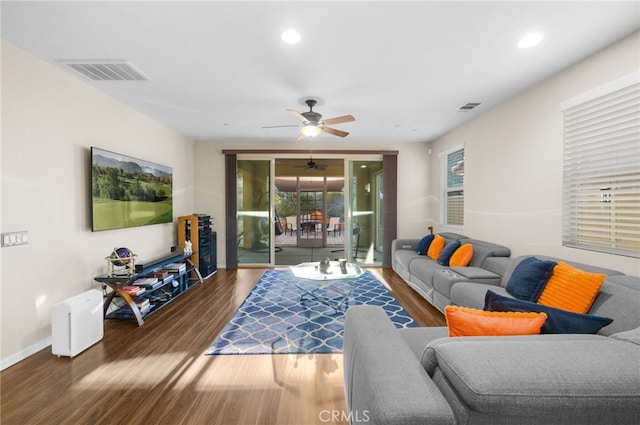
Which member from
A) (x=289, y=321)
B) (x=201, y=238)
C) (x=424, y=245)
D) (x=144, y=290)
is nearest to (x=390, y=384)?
(x=289, y=321)

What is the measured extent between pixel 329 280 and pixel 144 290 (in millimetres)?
2267

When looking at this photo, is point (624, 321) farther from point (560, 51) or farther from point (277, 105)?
point (277, 105)

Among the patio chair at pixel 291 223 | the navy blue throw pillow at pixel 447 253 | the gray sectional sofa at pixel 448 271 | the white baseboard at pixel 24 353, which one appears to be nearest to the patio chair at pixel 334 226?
the patio chair at pixel 291 223

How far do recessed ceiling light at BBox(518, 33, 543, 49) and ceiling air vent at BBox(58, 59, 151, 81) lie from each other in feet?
11.7

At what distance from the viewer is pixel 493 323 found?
4.26ft

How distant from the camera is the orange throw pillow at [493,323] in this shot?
4.23ft

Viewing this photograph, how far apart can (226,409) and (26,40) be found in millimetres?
3366

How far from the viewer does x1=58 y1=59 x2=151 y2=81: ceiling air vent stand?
268cm

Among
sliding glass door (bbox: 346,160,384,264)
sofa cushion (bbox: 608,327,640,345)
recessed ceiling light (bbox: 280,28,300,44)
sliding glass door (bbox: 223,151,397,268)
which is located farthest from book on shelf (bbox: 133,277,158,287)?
sofa cushion (bbox: 608,327,640,345)

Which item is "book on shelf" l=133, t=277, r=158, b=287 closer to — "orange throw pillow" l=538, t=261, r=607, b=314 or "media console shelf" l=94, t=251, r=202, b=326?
"media console shelf" l=94, t=251, r=202, b=326

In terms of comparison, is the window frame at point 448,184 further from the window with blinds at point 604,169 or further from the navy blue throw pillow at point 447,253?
the window with blinds at point 604,169

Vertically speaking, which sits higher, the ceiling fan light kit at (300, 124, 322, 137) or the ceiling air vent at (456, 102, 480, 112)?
the ceiling air vent at (456, 102, 480, 112)

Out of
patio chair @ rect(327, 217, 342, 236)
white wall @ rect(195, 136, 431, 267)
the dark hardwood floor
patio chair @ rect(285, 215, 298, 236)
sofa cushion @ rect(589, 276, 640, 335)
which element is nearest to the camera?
sofa cushion @ rect(589, 276, 640, 335)

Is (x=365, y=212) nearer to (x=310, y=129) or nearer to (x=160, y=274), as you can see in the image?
(x=310, y=129)
